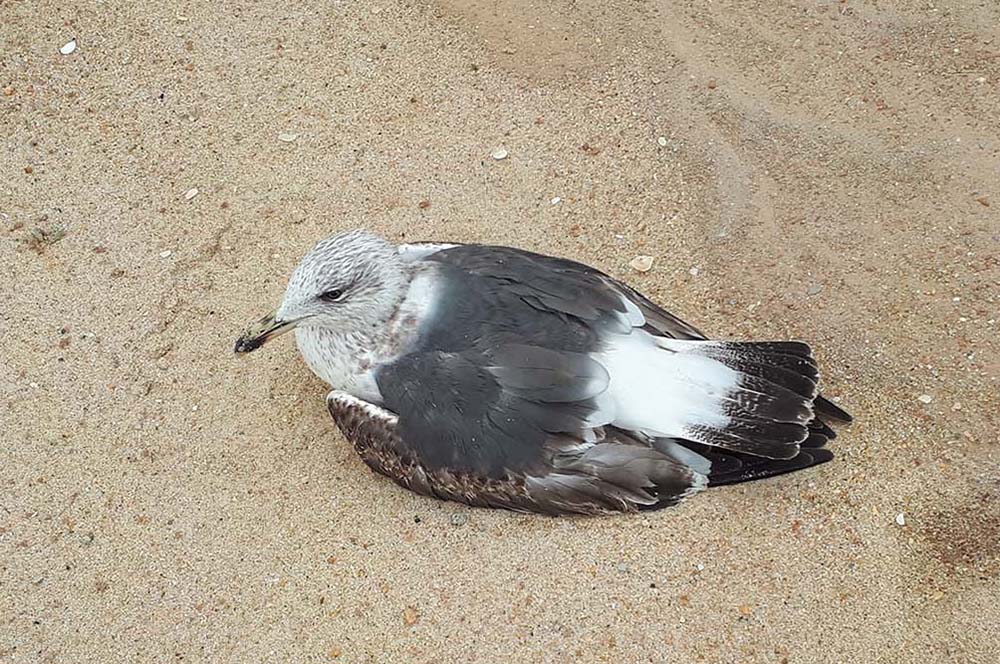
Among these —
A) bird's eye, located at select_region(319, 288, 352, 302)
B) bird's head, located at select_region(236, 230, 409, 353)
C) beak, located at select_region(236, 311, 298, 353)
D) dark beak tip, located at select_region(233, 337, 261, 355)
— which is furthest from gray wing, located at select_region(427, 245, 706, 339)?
dark beak tip, located at select_region(233, 337, 261, 355)

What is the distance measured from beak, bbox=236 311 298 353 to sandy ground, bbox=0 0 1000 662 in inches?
21.1

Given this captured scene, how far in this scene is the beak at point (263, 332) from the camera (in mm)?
4543

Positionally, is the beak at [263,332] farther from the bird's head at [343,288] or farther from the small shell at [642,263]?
the small shell at [642,263]

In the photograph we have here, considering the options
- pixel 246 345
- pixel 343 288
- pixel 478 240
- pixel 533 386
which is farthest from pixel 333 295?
pixel 478 240

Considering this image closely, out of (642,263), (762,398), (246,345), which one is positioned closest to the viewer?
(762,398)

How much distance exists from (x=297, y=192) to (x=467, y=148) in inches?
40.5

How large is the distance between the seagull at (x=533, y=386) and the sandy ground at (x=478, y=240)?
0.86ft

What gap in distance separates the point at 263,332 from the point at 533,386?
1251mm

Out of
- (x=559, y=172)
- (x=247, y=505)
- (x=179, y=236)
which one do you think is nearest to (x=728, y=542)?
(x=247, y=505)

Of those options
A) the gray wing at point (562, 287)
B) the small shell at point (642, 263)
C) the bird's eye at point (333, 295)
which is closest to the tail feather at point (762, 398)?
the gray wing at point (562, 287)

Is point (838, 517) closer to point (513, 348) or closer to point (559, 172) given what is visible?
point (513, 348)

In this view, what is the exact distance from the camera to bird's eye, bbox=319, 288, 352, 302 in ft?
14.6

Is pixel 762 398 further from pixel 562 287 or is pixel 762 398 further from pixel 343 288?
pixel 343 288

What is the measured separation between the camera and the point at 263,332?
4.57m
